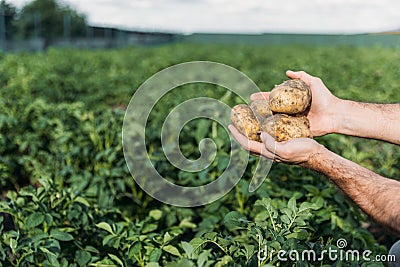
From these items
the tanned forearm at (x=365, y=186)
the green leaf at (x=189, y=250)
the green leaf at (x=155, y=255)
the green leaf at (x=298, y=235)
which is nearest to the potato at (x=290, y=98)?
the tanned forearm at (x=365, y=186)

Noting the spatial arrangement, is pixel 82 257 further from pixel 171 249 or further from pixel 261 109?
pixel 261 109

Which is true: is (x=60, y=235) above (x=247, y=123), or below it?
below

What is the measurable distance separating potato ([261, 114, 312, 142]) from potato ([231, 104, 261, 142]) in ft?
0.13

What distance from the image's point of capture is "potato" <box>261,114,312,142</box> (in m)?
2.31

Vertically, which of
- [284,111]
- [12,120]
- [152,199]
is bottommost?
[152,199]

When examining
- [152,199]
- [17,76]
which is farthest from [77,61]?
[152,199]

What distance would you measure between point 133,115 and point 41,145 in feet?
2.32

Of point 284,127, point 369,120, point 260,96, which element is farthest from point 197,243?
point 369,120

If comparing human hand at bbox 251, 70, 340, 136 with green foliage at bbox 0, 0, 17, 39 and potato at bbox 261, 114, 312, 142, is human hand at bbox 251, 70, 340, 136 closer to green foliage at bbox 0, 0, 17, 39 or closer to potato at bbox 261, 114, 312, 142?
potato at bbox 261, 114, 312, 142

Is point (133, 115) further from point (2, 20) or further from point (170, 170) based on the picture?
point (2, 20)

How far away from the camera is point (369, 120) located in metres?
2.46

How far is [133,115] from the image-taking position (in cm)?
382

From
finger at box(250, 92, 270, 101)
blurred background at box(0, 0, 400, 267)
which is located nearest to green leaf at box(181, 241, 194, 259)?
blurred background at box(0, 0, 400, 267)

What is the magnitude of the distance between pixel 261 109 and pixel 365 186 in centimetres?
67
